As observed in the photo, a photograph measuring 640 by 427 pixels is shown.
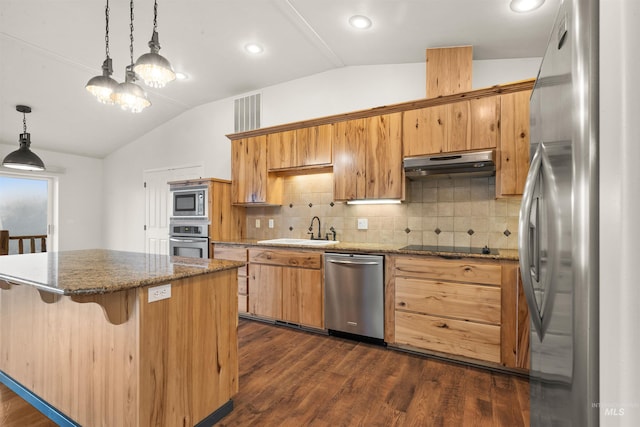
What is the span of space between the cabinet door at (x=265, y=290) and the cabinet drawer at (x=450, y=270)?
1.33 m

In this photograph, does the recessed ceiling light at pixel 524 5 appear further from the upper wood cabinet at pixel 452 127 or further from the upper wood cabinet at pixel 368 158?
the upper wood cabinet at pixel 368 158

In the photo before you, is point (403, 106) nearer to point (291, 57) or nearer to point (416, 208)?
point (416, 208)

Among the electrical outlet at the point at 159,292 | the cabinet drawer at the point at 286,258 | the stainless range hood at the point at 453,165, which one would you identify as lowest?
the cabinet drawer at the point at 286,258

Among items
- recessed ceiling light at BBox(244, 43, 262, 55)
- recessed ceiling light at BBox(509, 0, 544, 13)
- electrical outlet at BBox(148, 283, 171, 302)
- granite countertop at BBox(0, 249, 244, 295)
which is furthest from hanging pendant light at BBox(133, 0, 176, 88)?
recessed ceiling light at BBox(509, 0, 544, 13)

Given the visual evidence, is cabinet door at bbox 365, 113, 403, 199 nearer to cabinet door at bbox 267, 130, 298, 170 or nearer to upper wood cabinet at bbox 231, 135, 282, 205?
cabinet door at bbox 267, 130, 298, 170

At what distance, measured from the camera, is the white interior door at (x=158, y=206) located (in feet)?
16.8

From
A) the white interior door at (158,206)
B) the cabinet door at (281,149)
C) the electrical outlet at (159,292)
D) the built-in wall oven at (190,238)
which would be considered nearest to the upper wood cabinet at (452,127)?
the cabinet door at (281,149)

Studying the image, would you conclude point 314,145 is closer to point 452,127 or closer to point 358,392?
point 452,127

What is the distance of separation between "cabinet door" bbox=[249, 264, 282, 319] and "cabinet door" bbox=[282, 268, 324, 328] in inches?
3.0

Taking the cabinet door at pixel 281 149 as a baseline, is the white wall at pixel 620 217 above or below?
below

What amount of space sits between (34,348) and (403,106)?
3.38 m

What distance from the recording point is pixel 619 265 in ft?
1.62

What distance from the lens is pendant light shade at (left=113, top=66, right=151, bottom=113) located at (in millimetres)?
1977

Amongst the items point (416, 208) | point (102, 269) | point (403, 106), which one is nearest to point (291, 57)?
point (403, 106)
